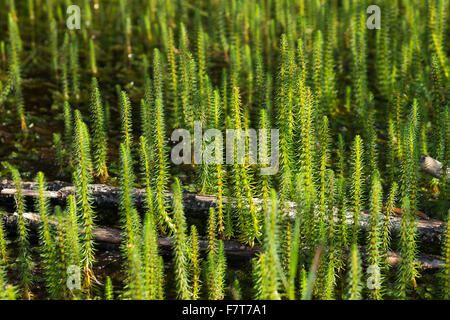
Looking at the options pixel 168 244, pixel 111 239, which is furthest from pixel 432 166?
pixel 111 239

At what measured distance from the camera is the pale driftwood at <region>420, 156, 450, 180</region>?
20.9 ft

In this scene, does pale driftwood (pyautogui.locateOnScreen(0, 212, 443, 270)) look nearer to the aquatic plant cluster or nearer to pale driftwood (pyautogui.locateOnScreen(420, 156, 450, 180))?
the aquatic plant cluster

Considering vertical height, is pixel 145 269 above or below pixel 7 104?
below

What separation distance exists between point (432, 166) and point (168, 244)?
271 centimetres

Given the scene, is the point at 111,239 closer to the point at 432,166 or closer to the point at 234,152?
the point at 234,152

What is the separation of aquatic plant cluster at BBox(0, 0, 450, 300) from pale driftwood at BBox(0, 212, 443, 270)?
3cm

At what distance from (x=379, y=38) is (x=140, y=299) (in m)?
5.56

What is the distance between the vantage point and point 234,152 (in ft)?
20.3

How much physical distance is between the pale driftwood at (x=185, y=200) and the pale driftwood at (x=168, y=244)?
0.90 feet

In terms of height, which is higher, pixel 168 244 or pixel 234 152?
pixel 234 152
